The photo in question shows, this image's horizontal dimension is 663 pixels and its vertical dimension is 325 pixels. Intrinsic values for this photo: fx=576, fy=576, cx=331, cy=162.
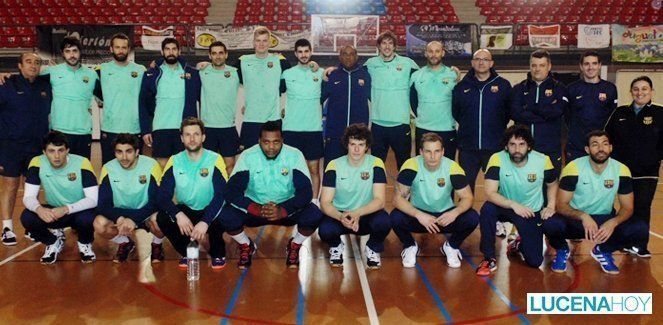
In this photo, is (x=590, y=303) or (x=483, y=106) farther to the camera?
(x=483, y=106)

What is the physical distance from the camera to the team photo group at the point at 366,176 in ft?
16.2

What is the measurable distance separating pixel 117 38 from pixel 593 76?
15.9 ft

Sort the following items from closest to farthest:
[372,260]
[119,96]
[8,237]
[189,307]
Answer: [189,307]
[372,260]
[8,237]
[119,96]

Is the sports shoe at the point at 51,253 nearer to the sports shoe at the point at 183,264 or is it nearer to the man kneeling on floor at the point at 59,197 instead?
the man kneeling on floor at the point at 59,197

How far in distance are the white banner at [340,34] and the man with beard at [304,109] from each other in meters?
7.60

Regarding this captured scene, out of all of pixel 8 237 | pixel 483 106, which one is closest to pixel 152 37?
pixel 8 237

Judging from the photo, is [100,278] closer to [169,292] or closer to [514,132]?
[169,292]

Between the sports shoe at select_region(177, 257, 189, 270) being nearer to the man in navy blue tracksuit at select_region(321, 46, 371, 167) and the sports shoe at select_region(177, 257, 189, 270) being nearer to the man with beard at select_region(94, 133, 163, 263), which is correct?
the man with beard at select_region(94, 133, 163, 263)

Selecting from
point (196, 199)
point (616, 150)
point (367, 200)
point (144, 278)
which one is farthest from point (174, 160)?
point (616, 150)

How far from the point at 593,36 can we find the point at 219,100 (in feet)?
36.8

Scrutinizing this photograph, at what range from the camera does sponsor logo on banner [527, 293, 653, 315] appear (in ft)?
13.1

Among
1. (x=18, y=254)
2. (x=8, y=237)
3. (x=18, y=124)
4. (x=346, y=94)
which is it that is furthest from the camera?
(x=346, y=94)

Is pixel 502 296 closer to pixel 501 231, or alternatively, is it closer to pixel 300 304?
pixel 300 304

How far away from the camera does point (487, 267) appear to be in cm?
483
